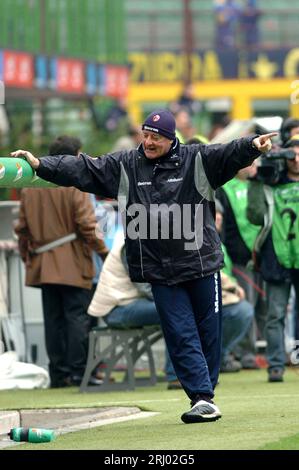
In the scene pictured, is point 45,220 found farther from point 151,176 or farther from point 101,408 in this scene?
point 151,176

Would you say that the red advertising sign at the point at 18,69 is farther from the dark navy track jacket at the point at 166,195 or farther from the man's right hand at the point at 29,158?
the man's right hand at the point at 29,158

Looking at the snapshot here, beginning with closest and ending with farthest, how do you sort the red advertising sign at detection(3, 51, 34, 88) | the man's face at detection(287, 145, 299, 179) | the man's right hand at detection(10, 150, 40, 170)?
the man's right hand at detection(10, 150, 40, 170)
the man's face at detection(287, 145, 299, 179)
the red advertising sign at detection(3, 51, 34, 88)

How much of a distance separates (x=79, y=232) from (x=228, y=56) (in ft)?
89.2

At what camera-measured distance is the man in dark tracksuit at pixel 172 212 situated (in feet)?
31.1

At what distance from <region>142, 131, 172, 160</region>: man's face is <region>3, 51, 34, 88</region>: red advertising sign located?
1349cm

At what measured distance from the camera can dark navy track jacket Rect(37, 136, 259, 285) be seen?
9.50m

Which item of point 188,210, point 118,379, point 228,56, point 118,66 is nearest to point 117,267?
point 118,379

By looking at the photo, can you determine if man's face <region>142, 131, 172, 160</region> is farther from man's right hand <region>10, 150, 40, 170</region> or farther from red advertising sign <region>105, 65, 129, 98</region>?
red advertising sign <region>105, 65, 129, 98</region>

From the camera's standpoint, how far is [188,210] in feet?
31.3

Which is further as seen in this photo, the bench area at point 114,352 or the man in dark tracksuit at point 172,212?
the bench area at point 114,352

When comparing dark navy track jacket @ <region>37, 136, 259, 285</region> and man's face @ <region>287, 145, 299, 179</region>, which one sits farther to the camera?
man's face @ <region>287, 145, 299, 179</region>

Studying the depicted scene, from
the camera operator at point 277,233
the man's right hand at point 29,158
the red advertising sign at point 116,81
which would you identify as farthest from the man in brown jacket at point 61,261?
the red advertising sign at point 116,81

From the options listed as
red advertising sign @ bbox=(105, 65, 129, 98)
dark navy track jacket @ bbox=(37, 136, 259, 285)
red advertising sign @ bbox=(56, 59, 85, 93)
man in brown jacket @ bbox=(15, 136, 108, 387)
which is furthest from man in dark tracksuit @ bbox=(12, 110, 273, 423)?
red advertising sign @ bbox=(105, 65, 129, 98)

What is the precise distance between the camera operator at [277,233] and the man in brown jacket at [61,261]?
1.42m
